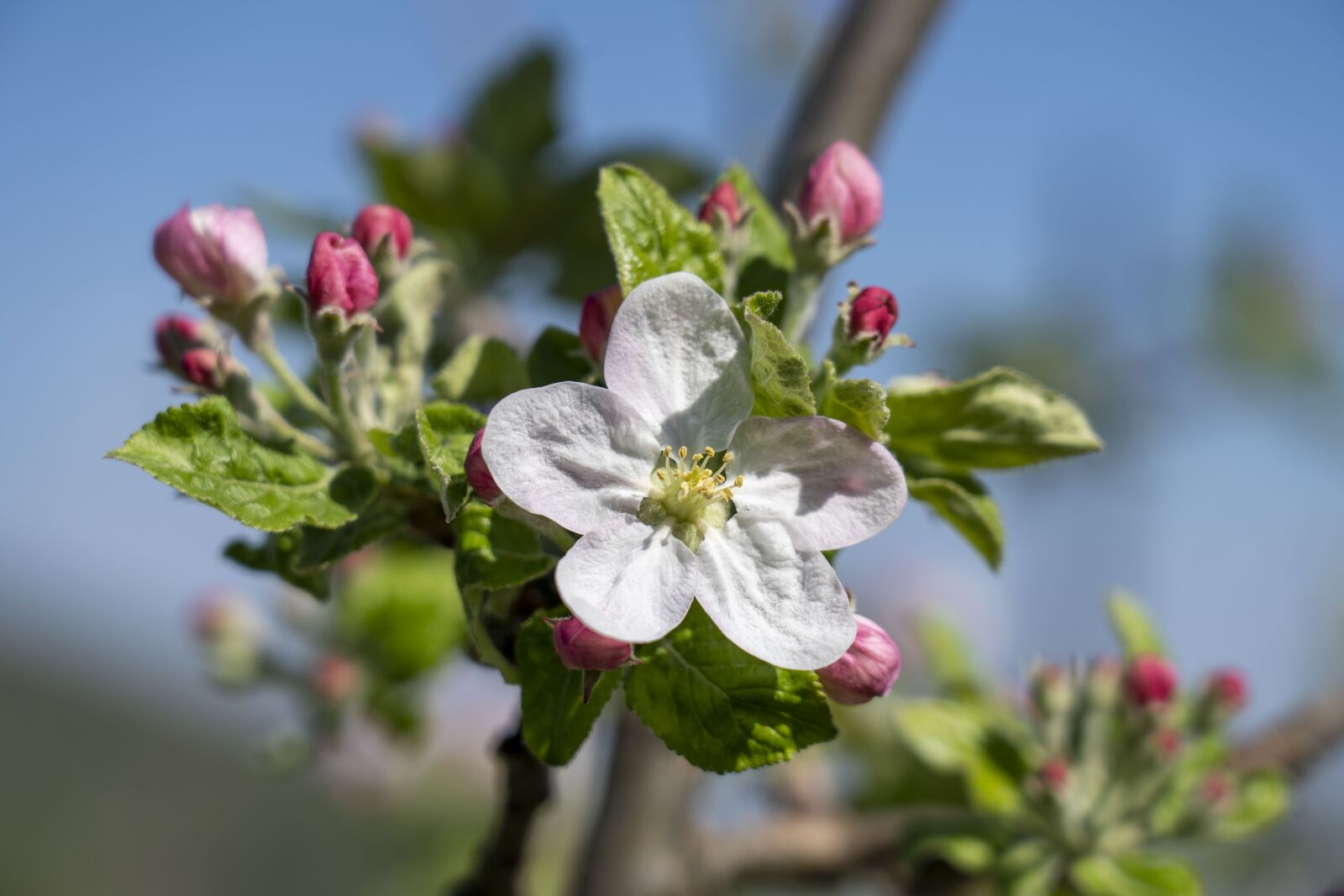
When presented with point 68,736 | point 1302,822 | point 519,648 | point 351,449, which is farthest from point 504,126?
point 68,736

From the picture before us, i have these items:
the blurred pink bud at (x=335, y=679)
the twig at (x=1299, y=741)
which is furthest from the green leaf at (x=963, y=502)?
the blurred pink bud at (x=335, y=679)

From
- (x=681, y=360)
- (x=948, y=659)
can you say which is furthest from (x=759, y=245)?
(x=948, y=659)

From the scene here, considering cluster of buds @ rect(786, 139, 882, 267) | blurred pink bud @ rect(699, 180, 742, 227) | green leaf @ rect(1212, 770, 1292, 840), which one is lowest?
green leaf @ rect(1212, 770, 1292, 840)

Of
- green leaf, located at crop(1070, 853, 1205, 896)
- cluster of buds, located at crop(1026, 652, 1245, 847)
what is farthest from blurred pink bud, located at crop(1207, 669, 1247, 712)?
green leaf, located at crop(1070, 853, 1205, 896)

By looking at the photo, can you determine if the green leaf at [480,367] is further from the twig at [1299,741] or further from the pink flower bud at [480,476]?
the twig at [1299,741]

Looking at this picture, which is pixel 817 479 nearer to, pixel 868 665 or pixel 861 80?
pixel 868 665

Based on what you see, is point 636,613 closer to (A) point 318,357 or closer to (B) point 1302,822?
(A) point 318,357

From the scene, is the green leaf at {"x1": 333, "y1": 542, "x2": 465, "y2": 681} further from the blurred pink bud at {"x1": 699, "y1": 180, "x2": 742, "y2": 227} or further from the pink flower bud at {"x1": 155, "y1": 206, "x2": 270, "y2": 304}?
the blurred pink bud at {"x1": 699, "y1": 180, "x2": 742, "y2": 227}
